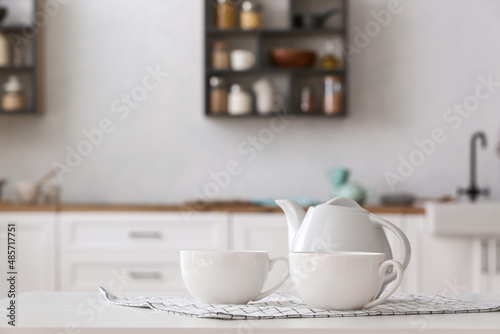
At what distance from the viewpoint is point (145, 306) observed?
3.59 ft

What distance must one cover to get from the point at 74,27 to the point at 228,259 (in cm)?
310

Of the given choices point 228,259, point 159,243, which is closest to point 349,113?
point 159,243

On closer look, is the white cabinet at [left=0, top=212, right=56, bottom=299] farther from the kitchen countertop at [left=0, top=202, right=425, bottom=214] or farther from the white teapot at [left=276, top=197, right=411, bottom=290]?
the white teapot at [left=276, top=197, right=411, bottom=290]

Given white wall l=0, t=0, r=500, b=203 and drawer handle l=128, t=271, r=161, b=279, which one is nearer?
drawer handle l=128, t=271, r=161, b=279

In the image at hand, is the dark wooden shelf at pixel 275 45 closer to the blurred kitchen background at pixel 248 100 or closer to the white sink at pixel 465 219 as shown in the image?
the blurred kitchen background at pixel 248 100

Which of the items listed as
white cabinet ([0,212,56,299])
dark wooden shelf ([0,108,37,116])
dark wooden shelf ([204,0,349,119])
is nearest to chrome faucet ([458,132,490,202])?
dark wooden shelf ([204,0,349,119])

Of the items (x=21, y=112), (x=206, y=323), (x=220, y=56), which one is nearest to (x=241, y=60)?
(x=220, y=56)

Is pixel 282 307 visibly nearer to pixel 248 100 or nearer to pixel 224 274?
pixel 224 274

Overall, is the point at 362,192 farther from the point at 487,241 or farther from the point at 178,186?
the point at 178,186

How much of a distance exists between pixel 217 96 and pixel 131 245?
88cm

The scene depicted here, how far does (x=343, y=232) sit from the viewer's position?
1.18 metres

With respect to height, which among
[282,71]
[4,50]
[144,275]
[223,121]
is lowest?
[144,275]

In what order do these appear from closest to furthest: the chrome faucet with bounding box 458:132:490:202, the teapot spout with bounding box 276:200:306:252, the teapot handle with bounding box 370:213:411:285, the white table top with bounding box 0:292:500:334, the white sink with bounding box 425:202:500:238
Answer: the white table top with bounding box 0:292:500:334 → the teapot handle with bounding box 370:213:411:285 → the teapot spout with bounding box 276:200:306:252 → the white sink with bounding box 425:202:500:238 → the chrome faucet with bounding box 458:132:490:202

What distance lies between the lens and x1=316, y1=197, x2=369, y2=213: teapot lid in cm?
120
